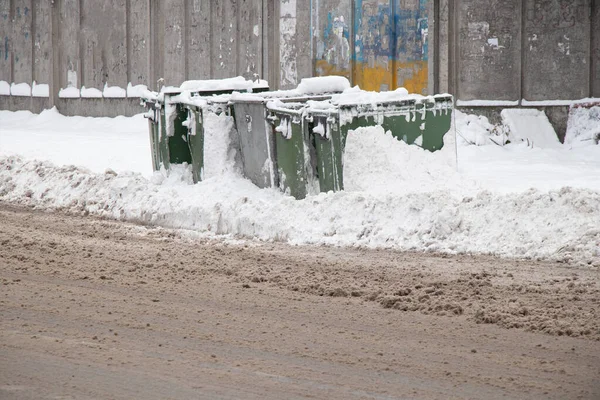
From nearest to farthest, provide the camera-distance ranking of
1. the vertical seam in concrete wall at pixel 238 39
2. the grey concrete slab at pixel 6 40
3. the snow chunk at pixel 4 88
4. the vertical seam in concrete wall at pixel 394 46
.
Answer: the vertical seam in concrete wall at pixel 394 46 → the vertical seam in concrete wall at pixel 238 39 → the grey concrete slab at pixel 6 40 → the snow chunk at pixel 4 88

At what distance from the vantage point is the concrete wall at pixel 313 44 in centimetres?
1814

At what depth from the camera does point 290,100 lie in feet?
41.7

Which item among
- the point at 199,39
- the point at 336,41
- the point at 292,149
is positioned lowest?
the point at 292,149

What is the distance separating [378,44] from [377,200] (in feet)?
33.6

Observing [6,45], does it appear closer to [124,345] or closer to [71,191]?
[71,191]

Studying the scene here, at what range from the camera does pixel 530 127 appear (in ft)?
59.5

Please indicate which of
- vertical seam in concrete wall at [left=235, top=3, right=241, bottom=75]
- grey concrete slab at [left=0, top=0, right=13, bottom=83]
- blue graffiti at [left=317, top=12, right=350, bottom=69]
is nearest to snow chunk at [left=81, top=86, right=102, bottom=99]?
grey concrete slab at [left=0, top=0, right=13, bottom=83]

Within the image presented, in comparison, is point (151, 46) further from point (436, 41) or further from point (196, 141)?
point (196, 141)

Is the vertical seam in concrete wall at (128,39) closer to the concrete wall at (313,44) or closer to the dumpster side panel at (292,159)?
the concrete wall at (313,44)

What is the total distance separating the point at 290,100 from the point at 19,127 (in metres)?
14.9

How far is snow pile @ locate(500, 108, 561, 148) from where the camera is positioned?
17953mm

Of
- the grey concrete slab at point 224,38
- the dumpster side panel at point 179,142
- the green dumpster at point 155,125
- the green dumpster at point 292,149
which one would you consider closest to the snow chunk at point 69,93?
the grey concrete slab at point 224,38

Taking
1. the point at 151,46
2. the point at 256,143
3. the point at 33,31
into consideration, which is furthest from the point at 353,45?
the point at 33,31

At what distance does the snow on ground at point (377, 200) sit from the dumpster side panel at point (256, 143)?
16cm
